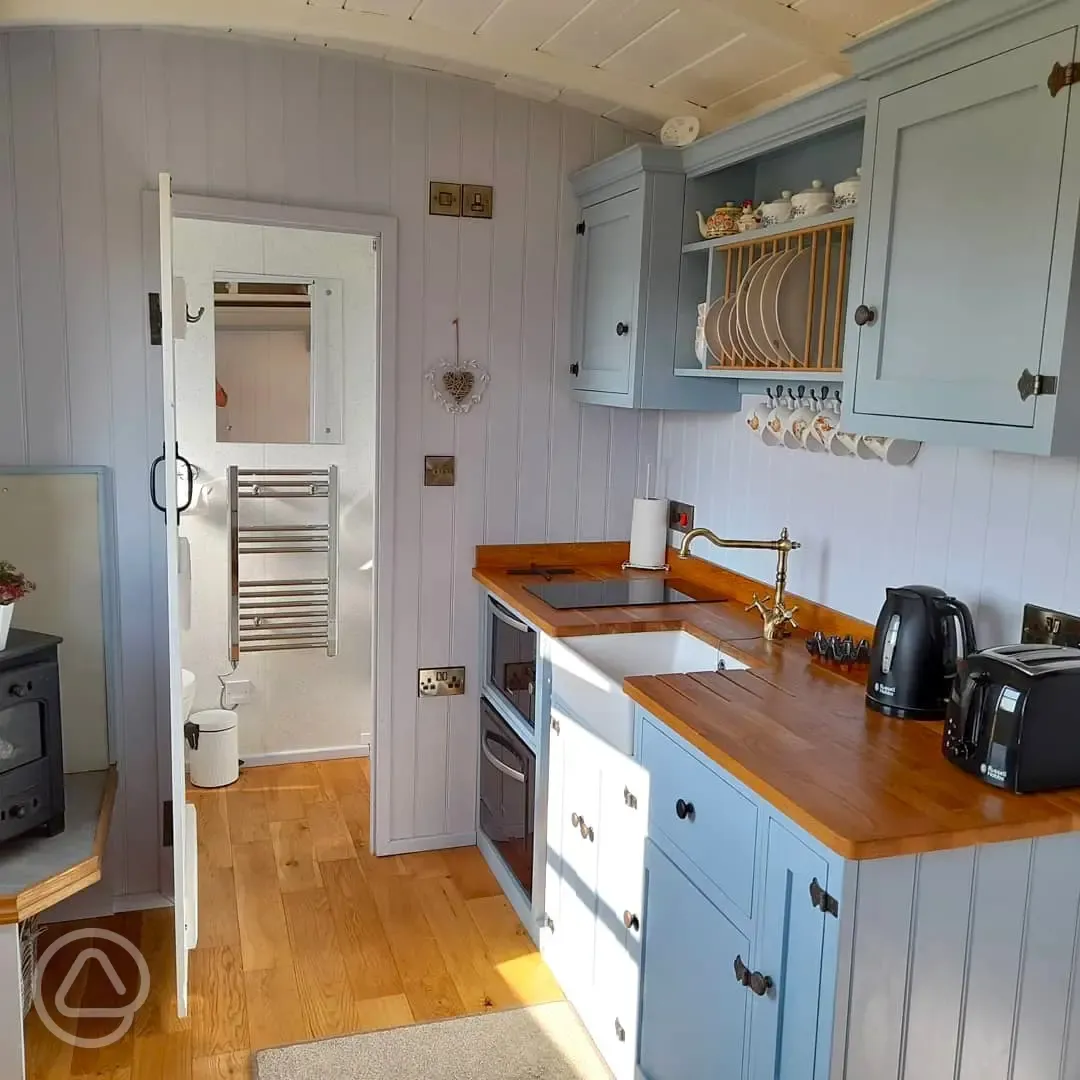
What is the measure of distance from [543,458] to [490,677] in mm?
733

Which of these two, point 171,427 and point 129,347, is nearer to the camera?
point 171,427

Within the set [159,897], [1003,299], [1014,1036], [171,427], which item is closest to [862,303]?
[1003,299]

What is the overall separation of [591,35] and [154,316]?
1405mm

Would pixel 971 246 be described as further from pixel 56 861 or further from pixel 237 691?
pixel 237 691

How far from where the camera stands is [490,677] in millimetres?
3354

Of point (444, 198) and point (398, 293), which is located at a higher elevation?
point (444, 198)

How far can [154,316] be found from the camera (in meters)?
2.92

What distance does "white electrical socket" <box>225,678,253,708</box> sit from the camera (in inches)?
162

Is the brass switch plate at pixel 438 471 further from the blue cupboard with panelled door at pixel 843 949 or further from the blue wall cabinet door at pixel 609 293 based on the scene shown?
the blue cupboard with panelled door at pixel 843 949

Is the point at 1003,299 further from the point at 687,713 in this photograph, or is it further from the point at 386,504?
the point at 386,504

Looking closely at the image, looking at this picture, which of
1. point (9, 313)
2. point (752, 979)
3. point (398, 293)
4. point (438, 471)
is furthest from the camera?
point (438, 471)

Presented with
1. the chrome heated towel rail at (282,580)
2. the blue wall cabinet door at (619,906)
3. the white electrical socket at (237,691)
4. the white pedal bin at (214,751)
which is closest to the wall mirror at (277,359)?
the chrome heated towel rail at (282,580)

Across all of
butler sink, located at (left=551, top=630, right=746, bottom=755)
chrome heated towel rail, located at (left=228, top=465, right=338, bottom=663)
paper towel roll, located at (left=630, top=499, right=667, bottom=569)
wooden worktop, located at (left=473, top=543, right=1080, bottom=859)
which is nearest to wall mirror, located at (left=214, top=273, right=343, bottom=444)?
chrome heated towel rail, located at (left=228, top=465, right=338, bottom=663)

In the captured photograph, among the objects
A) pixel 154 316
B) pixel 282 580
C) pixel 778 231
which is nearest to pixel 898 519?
pixel 778 231
